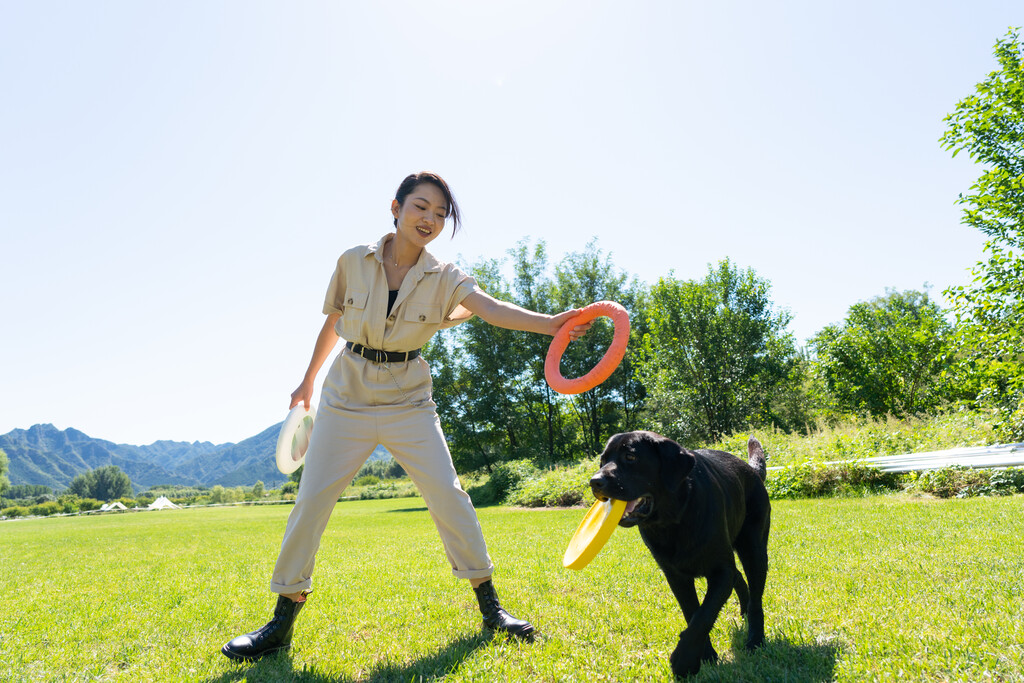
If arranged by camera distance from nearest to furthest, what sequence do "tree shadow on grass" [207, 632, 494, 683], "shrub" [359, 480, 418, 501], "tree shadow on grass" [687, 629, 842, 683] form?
1. "tree shadow on grass" [687, 629, 842, 683]
2. "tree shadow on grass" [207, 632, 494, 683]
3. "shrub" [359, 480, 418, 501]

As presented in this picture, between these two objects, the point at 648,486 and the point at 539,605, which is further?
the point at 539,605

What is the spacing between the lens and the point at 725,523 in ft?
9.48

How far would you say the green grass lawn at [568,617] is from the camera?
2.63m

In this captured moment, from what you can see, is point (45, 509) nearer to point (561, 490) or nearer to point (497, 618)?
point (561, 490)

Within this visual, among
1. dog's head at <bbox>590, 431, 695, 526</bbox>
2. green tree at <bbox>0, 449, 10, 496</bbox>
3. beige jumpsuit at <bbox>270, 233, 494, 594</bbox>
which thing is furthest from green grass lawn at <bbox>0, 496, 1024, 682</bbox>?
green tree at <bbox>0, 449, 10, 496</bbox>

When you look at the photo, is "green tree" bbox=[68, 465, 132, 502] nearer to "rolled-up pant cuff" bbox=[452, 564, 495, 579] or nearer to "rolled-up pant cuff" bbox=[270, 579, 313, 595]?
"rolled-up pant cuff" bbox=[270, 579, 313, 595]

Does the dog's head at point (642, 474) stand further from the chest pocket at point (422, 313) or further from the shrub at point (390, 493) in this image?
the shrub at point (390, 493)

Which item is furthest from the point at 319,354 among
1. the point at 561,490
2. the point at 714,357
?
the point at 714,357

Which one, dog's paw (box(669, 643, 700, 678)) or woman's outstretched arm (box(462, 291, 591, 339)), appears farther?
woman's outstretched arm (box(462, 291, 591, 339))

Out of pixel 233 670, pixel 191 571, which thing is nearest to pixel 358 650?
pixel 233 670

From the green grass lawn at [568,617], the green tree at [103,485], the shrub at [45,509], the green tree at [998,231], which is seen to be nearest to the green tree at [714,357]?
→ the green tree at [998,231]

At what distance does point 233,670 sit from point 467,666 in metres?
1.30

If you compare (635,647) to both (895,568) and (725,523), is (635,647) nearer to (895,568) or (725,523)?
(725,523)

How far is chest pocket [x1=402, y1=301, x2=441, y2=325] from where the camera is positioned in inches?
131
